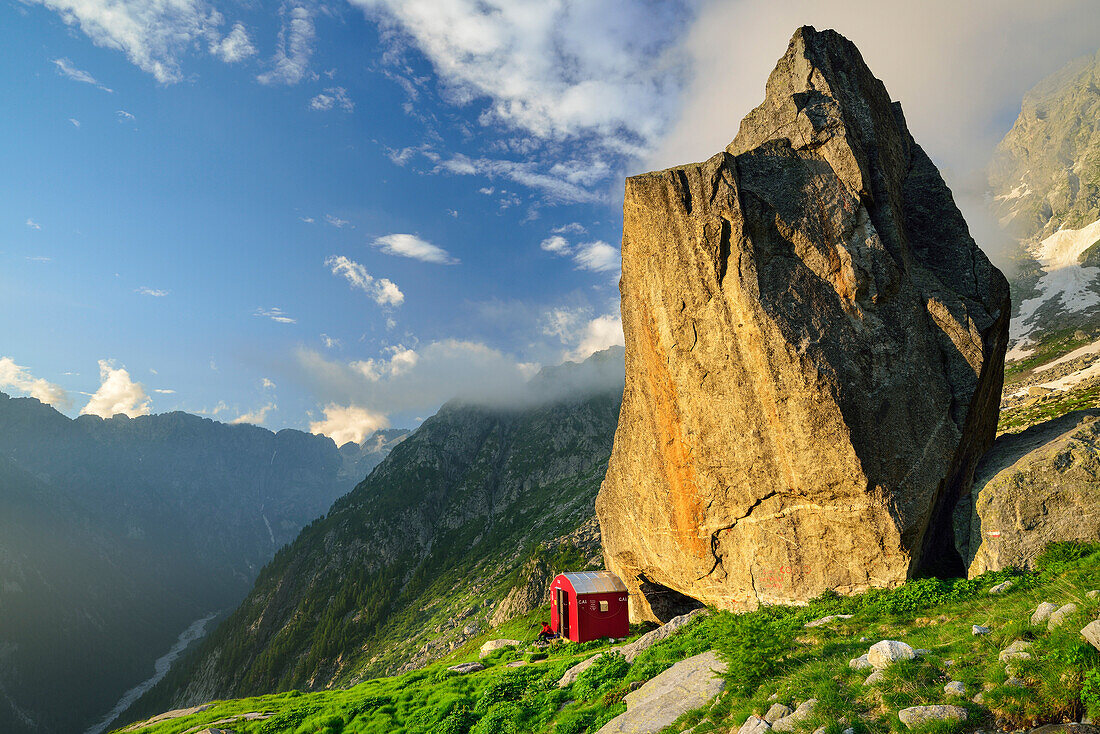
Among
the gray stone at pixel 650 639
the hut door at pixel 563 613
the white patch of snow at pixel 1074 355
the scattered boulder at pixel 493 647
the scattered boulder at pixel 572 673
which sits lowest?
the scattered boulder at pixel 493 647

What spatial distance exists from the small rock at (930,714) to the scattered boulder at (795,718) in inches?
75.8

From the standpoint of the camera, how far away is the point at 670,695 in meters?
16.9

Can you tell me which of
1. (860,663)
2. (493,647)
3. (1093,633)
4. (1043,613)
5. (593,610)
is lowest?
(493,647)

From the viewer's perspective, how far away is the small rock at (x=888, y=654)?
42.6ft

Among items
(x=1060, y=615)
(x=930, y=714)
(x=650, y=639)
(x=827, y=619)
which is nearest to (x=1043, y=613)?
(x=1060, y=615)

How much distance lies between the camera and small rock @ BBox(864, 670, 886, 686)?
12.4m

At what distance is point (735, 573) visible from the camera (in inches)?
1232

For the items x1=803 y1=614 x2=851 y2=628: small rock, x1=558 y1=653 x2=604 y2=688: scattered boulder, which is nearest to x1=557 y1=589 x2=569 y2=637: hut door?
x1=558 y1=653 x2=604 y2=688: scattered boulder

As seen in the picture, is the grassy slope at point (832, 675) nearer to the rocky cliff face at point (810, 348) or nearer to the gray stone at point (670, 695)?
the gray stone at point (670, 695)

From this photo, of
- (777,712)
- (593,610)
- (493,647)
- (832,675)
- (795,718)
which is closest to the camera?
(795,718)

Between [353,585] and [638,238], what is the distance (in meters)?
190

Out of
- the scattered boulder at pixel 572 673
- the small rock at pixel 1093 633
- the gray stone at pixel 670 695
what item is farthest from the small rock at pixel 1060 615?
the scattered boulder at pixel 572 673

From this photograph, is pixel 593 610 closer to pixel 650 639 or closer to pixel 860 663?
pixel 650 639

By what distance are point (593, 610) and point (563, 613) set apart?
13.4 feet
